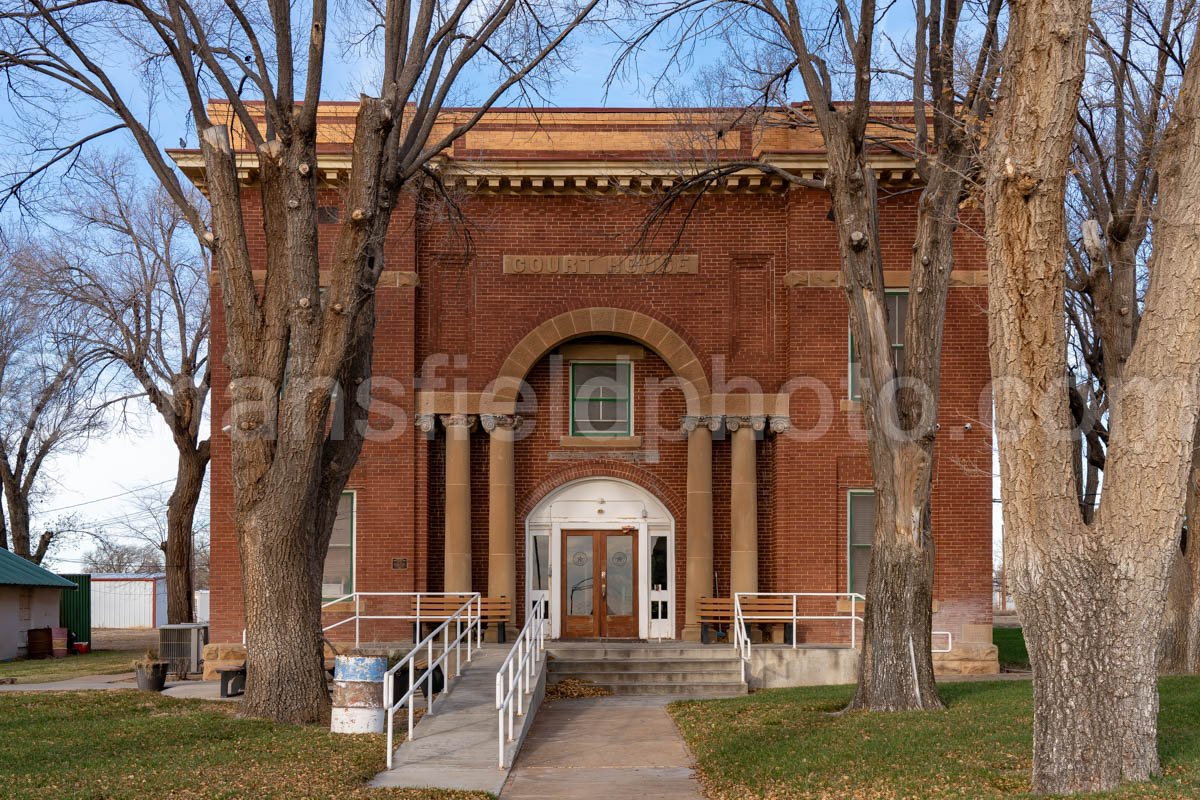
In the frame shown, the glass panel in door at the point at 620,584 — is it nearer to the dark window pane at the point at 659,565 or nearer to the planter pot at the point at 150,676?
the dark window pane at the point at 659,565

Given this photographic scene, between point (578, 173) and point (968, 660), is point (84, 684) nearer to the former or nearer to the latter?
point (578, 173)

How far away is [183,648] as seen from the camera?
23391mm

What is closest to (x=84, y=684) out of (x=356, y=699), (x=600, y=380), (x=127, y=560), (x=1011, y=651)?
(x=356, y=699)

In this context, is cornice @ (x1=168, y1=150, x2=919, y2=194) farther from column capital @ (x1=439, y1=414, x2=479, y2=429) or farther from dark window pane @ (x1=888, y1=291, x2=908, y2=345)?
column capital @ (x1=439, y1=414, x2=479, y2=429)

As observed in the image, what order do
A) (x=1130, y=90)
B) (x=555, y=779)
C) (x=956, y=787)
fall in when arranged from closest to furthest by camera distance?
(x=956, y=787), (x=555, y=779), (x=1130, y=90)

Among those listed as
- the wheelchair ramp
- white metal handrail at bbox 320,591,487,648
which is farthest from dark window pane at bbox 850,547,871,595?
the wheelchair ramp

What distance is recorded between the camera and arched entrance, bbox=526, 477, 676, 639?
931 inches

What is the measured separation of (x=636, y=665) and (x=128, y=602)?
48020 mm

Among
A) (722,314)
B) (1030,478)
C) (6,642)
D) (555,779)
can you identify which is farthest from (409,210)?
(6,642)

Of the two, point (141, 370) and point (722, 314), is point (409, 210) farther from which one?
point (141, 370)

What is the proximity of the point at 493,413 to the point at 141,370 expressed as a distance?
13.6 m

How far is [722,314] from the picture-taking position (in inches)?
921

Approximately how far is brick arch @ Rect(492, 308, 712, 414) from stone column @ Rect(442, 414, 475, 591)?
0.86 m

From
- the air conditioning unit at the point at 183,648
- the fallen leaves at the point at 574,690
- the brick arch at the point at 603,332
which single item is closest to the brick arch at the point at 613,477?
the brick arch at the point at 603,332
